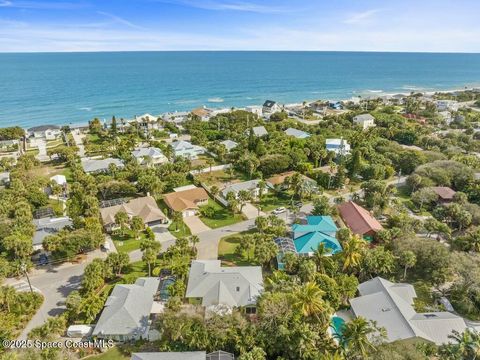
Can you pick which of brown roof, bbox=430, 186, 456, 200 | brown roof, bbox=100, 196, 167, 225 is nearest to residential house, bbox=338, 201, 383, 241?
brown roof, bbox=430, 186, 456, 200

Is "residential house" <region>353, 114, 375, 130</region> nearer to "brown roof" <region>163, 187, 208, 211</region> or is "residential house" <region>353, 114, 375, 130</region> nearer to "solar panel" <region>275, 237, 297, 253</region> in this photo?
"brown roof" <region>163, 187, 208, 211</region>

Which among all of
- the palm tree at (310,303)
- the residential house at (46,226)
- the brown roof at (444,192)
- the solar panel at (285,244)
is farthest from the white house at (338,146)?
the residential house at (46,226)

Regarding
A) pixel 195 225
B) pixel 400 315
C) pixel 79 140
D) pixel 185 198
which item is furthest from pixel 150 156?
pixel 400 315

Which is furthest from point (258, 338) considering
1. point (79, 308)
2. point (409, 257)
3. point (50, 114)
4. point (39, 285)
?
point (50, 114)

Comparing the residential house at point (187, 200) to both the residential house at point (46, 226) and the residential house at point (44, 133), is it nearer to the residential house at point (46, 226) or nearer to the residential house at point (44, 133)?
the residential house at point (46, 226)

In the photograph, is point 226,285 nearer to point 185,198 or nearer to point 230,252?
point 230,252
